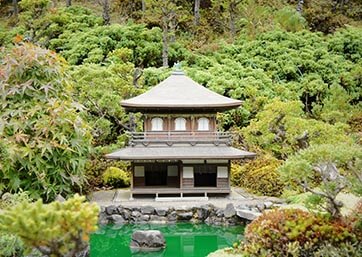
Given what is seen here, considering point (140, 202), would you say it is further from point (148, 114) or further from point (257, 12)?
point (257, 12)

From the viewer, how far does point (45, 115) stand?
611 inches

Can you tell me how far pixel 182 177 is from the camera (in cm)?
1944

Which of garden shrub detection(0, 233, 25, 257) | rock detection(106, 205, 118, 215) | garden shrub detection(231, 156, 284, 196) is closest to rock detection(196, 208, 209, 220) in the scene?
rock detection(106, 205, 118, 215)

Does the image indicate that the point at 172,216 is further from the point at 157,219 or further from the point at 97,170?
the point at 97,170

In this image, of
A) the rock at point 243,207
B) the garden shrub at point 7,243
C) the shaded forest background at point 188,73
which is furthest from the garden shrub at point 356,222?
the rock at point 243,207

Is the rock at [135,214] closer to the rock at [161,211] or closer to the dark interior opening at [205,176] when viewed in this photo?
the rock at [161,211]

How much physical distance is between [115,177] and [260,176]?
5.78 m

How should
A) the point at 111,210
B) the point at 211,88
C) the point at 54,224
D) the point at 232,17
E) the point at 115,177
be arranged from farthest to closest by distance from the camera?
the point at 232,17, the point at 211,88, the point at 115,177, the point at 111,210, the point at 54,224

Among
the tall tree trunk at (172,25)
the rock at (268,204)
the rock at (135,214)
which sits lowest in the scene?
the rock at (135,214)

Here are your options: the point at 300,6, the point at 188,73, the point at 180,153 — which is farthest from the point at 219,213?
the point at 300,6

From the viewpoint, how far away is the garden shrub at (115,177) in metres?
21.2

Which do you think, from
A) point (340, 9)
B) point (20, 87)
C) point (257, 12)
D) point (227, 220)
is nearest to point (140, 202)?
point (227, 220)

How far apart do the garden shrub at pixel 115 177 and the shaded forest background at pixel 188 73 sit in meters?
0.36

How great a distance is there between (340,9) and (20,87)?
1151 inches
